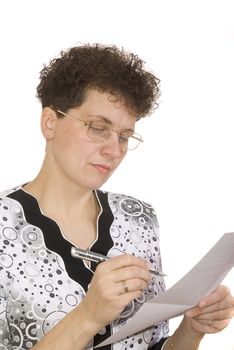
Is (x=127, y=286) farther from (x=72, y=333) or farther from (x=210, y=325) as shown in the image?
(x=210, y=325)

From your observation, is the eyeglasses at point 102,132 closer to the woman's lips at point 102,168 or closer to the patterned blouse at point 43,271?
the woman's lips at point 102,168

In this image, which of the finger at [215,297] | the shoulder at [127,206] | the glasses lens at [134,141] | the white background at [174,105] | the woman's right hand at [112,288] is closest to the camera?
the woman's right hand at [112,288]

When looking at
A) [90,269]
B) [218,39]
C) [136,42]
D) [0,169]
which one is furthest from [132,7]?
[90,269]

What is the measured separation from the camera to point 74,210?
59.4 inches

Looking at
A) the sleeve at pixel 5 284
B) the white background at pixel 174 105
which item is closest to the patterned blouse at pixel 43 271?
the sleeve at pixel 5 284

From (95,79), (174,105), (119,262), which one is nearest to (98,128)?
(95,79)

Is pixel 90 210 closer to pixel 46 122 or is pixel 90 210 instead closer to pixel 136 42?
pixel 46 122

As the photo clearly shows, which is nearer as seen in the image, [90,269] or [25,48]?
[90,269]

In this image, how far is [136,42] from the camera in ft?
9.15

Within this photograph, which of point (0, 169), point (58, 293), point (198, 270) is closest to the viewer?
point (198, 270)

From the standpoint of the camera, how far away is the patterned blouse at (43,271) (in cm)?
135

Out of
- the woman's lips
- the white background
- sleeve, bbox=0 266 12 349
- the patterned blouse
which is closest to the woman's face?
the woman's lips

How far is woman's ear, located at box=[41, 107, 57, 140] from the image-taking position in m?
1.45

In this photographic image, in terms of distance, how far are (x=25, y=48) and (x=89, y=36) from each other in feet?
0.89
